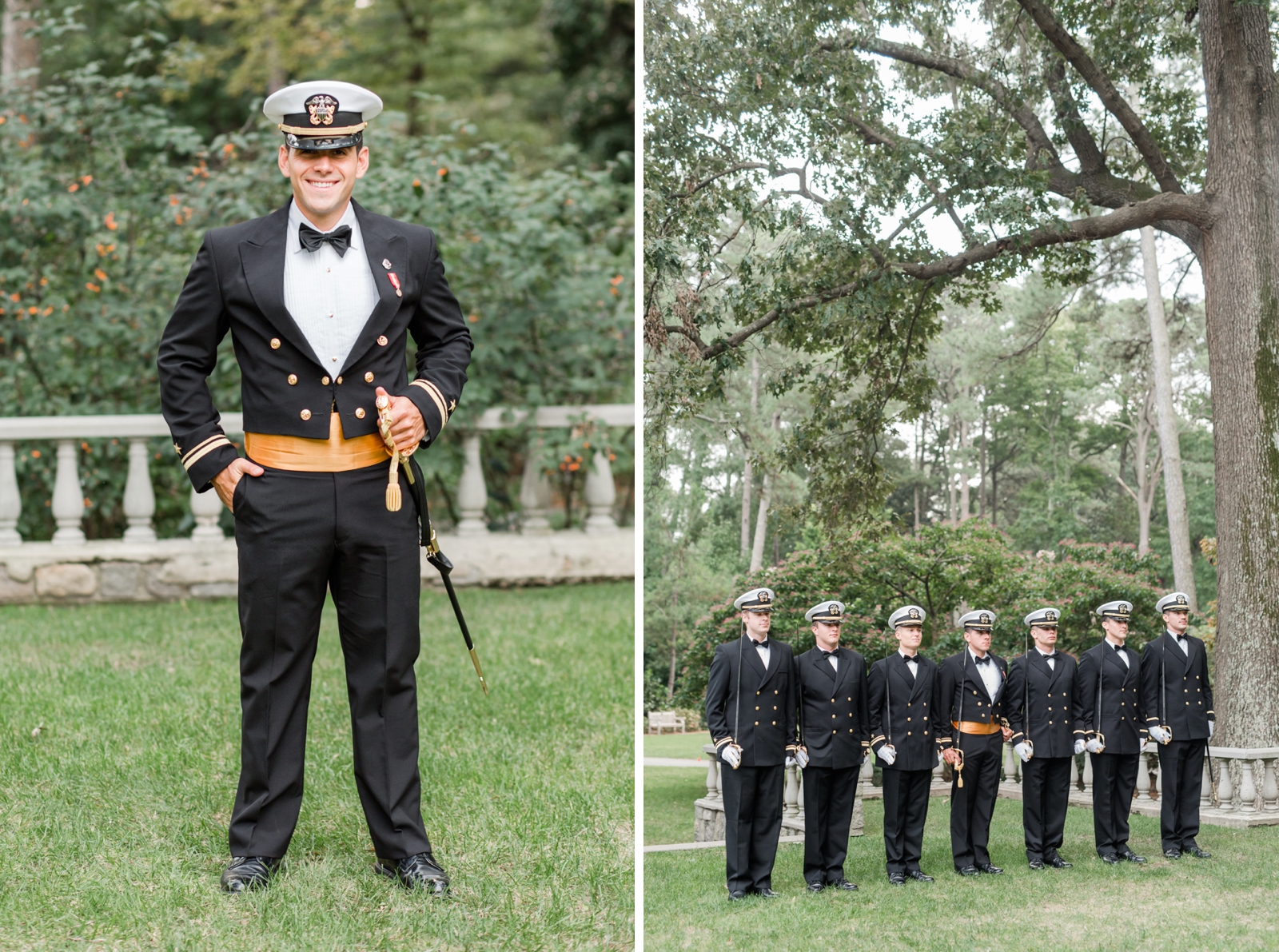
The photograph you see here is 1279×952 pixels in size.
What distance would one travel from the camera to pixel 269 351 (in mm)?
3734

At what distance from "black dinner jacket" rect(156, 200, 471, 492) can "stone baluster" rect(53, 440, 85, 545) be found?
449 cm

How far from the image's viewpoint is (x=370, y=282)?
3.79 m

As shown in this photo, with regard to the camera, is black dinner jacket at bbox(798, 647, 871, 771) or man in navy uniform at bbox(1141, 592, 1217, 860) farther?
black dinner jacket at bbox(798, 647, 871, 771)

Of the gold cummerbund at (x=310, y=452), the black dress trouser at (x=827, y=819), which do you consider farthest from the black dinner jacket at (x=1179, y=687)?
the gold cummerbund at (x=310, y=452)

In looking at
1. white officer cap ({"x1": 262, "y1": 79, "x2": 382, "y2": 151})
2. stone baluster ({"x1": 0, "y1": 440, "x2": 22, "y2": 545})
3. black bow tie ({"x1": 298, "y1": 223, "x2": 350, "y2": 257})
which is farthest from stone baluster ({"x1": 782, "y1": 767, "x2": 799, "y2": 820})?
stone baluster ({"x1": 0, "y1": 440, "x2": 22, "y2": 545})

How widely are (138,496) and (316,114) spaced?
494 cm

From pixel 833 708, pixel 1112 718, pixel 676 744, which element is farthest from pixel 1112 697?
pixel 676 744

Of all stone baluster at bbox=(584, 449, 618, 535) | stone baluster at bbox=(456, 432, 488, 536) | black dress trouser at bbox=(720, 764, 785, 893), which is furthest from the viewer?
stone baluster at bbox=(584, 449, 618, 535)

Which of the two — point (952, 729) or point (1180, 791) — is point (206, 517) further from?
point (1180, 791)

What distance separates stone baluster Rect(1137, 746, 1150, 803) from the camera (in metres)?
4.51

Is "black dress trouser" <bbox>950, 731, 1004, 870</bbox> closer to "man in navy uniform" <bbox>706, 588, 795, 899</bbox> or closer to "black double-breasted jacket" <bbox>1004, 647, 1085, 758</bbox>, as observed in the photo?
"black double-breasted jacket" <bbox>1004, 647, 1085, 758</bbox>

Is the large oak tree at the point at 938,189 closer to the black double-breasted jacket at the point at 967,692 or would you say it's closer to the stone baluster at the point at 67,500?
the black double-breasted jacket at the point at 967,692

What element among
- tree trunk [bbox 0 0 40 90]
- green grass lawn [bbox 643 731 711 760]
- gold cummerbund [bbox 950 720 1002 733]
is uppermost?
tree trunk [bbox 0 0 40 90]

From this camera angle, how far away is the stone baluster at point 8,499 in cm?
784
